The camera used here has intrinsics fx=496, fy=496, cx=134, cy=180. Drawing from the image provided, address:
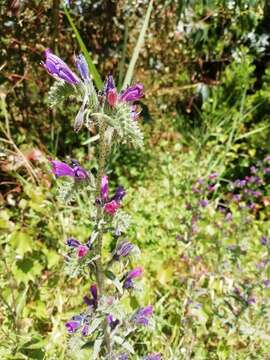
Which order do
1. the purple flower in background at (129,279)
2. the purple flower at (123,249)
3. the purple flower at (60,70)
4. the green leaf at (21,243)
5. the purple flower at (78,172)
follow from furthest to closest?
the green leaf at (21,243) < the purple flower in background at (129,279) < the purple flower at (123,249) < the purple flower at (78,172) < the purple flower at (60,70)

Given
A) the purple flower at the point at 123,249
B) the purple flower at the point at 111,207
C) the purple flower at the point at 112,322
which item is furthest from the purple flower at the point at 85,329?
the purple flower at the point at 111,207

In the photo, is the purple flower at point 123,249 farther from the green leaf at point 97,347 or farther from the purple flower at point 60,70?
the purple flower at point 60,70

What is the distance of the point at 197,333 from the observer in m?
2.46

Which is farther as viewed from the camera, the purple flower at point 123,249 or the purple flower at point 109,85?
the purple flower at point 123,249

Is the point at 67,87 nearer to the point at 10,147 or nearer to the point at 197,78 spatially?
the point at 10,147

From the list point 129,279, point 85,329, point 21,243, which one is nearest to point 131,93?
point 129,279

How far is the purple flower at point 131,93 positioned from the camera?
130 cm

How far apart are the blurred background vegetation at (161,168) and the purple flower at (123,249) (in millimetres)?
346

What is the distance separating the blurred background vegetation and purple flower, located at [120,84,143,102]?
2.78ft

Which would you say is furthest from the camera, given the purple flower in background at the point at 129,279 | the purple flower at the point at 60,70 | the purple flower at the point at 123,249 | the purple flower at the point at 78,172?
the purple flower in background at the point at 129,279

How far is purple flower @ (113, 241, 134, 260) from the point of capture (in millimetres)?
1563

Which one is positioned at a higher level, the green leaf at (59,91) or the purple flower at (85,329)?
the green leaf at (59,91)

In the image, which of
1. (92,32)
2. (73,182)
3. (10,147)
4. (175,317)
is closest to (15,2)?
(10,147)

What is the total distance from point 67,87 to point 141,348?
1.49 metres
